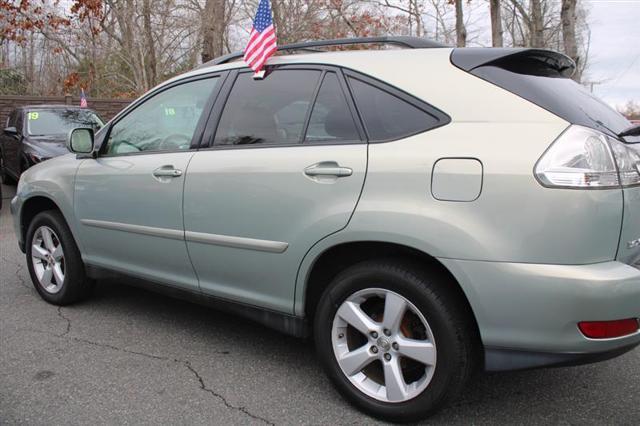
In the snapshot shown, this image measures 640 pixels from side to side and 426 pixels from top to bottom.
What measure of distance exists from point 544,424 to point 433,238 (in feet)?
3.55

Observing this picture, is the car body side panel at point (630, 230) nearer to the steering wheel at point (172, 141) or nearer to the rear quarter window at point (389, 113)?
the rear quarter window at point (389, 113)

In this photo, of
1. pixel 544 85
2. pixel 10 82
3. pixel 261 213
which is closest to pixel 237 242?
pixel 261 213

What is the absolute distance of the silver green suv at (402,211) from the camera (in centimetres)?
211

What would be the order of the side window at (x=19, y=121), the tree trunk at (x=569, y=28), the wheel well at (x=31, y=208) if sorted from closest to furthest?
the wheel well at (x=31, y=208) → the side window at (x=19, y=121) → the tree trunk at (x=569, y=28)

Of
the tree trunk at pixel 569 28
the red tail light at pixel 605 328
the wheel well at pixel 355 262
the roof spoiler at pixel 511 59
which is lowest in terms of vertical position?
the red tail light at pixel 605 328

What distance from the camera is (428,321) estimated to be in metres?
2.35

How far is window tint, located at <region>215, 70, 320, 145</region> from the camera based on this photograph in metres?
2.89

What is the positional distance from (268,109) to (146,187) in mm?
941

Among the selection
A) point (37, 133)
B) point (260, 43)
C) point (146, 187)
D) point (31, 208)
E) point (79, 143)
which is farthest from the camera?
point (37, 133)

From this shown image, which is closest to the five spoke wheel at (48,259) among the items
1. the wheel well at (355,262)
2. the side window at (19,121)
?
the wheel well at (355,262)

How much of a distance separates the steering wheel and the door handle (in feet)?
3.36

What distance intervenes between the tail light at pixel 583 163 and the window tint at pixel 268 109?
1.22m

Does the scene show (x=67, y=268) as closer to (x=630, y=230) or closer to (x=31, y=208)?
(x=31, y=208)

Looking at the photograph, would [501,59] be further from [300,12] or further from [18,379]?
[300,12]
